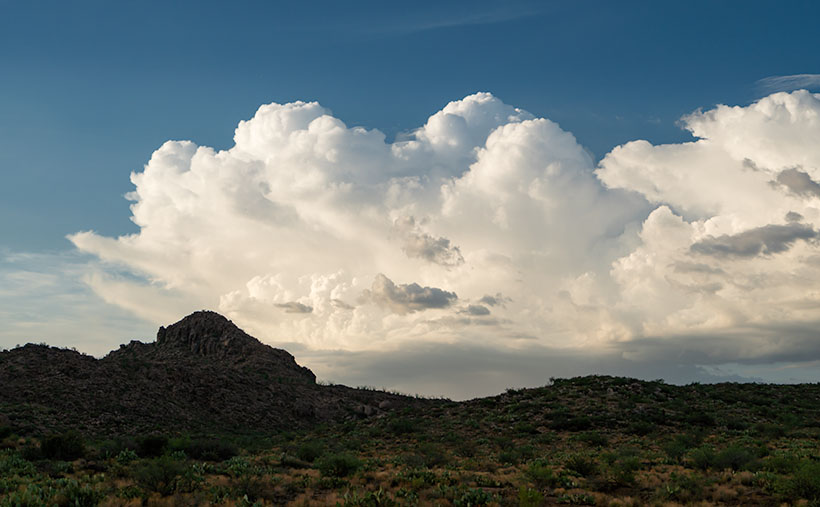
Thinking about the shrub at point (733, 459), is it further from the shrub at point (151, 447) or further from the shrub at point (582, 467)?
the shrub at point (151, 447)

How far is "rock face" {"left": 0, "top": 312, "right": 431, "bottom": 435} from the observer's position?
180 feet

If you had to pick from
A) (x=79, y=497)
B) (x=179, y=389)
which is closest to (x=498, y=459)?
(x=79, y=497)

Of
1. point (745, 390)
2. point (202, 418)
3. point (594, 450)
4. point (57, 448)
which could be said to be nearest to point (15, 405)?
point (202, 418)

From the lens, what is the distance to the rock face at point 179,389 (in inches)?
2160

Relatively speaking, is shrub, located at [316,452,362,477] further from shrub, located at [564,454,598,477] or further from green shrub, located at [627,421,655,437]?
green shrub, located at [627,421,655,437]

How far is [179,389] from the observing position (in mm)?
68188

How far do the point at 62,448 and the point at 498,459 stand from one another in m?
26.5

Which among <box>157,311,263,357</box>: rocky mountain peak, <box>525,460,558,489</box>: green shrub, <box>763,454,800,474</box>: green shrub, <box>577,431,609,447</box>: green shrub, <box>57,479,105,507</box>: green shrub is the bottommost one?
<box>577,431,609,447</box>: green shrub

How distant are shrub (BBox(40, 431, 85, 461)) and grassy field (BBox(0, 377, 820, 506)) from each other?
83mm

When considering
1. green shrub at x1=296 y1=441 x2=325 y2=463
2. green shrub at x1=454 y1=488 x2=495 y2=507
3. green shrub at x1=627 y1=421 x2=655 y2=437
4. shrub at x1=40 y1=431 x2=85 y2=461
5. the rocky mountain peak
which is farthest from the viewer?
the rocky mountain peak

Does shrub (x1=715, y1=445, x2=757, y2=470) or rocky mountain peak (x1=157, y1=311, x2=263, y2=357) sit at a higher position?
rocky mountain peak (x1=157, y1=311, x2=263, y2=357)

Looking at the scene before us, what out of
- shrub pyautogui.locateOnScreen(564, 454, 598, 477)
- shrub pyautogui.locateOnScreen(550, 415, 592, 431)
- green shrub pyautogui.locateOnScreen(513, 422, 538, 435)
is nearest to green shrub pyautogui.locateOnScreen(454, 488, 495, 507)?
shrub pyautogui.locateOnScreen(564, 454, 598, 477)

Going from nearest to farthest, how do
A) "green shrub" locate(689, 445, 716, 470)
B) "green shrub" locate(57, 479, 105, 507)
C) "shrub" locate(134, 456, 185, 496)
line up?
"green shrub" locate(57, 479, 105, 507), "shrub" locate(134, 456, 185, 496), "green shrub" locate(689, 445, 716, 470)

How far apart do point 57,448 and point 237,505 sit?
20028 mm
